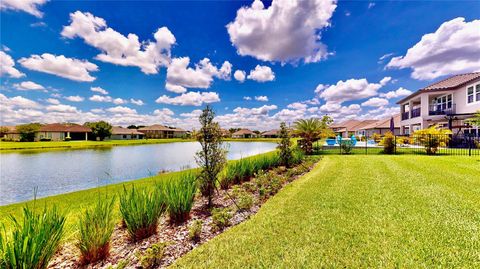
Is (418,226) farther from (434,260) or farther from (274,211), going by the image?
(274,211)

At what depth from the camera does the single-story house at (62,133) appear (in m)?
56.2

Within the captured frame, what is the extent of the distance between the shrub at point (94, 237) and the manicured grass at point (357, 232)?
1193 millimetres

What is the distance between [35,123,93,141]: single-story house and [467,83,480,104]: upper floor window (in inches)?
2904

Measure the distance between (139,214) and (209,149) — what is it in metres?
2.45

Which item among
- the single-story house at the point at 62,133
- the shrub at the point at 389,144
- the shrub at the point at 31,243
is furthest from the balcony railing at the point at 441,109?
the single-story house at the point at 62,133

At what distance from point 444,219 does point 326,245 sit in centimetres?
275

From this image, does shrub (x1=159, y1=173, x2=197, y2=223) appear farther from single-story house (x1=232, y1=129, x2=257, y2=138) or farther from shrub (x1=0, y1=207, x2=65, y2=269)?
single-story house (x1=232, y1=129, x2=257, y2=138)

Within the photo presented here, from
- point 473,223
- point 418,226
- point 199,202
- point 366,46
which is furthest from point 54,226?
point 366,46

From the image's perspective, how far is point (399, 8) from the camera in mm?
11781

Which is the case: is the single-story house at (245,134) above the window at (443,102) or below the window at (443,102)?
below

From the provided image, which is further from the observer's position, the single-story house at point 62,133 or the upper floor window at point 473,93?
the single-story house at point 62,133

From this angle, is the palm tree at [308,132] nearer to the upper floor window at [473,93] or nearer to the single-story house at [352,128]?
the upper floor window at [473,93]

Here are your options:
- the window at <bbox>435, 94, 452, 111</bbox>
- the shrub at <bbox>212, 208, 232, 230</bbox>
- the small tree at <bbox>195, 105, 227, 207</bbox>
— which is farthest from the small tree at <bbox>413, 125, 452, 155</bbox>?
the shrub at <bbox>212, 208, 232, 230</bbox>

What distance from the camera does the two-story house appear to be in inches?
738
